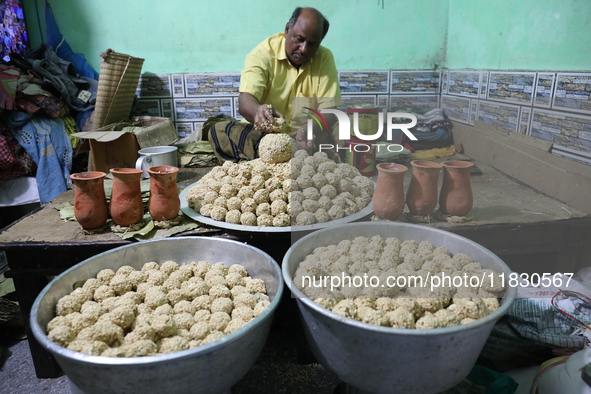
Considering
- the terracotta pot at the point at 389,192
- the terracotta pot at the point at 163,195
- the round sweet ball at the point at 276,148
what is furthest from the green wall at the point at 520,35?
the terracotta pot at the point at 163,195

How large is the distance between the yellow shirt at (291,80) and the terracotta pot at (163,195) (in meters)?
1.35

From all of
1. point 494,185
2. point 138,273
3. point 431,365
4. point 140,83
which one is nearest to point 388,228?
point 431,365

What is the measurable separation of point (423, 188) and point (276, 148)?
687mm

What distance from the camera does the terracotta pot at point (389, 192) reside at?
1530mm

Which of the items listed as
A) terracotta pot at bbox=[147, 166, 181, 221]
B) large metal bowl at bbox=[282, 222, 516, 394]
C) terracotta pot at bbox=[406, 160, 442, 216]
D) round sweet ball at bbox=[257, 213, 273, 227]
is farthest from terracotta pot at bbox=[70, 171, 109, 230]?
terracotta pot at bbox=[406, 160, 442, 216]

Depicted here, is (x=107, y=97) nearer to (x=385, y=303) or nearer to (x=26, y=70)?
(x=26, y=70)

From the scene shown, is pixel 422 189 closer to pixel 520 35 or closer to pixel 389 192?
pixel 389 192

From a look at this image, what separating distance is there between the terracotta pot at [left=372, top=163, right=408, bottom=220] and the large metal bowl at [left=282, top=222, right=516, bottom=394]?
49 cm

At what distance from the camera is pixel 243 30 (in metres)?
3.53

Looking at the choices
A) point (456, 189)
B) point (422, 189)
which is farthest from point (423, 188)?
point (456, 189)

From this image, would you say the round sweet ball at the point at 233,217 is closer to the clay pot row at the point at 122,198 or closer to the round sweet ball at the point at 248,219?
the round sweet ball at the point at 248,219

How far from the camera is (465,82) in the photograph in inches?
132

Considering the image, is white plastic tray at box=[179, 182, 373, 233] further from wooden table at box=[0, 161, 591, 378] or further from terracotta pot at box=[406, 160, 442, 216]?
terracotta pot at box=[406, 160, 442, 216]

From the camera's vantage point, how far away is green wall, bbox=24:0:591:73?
342 cm
